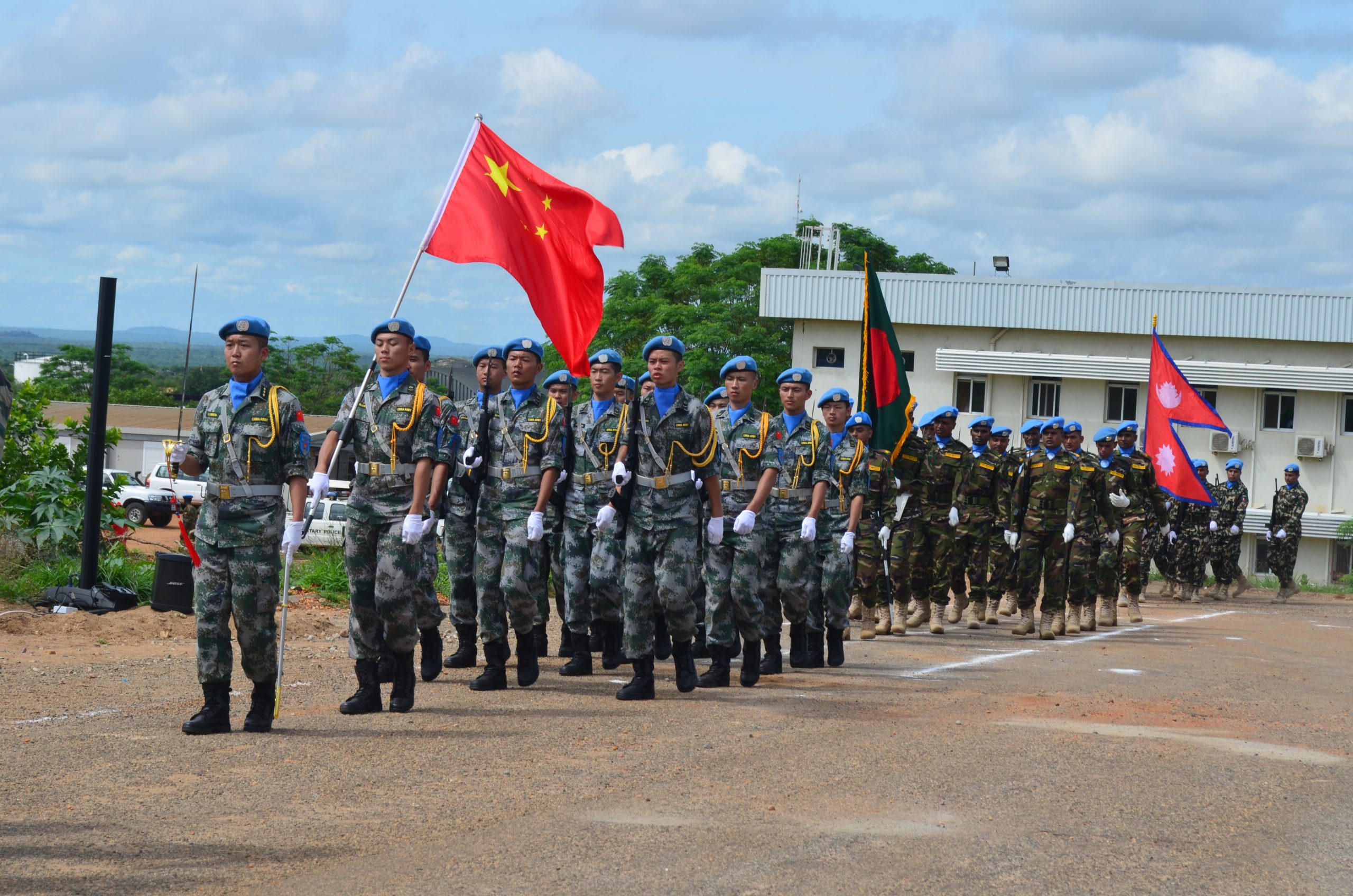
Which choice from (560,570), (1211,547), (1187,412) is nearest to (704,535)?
(560,570)

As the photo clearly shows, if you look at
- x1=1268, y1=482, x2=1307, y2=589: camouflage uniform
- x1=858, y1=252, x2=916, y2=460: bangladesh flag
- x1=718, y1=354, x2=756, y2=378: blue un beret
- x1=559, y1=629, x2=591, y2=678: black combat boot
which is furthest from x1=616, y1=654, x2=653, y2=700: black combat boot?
x1=1268, y1=482, x2=1307, y2=589: camouflage uniform

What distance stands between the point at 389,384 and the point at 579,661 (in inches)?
108

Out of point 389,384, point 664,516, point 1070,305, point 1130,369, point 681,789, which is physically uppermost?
point 1070,305

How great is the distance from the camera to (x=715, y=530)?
9.17 meters

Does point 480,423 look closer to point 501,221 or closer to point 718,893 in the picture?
point 501,221

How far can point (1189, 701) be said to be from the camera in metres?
9.77

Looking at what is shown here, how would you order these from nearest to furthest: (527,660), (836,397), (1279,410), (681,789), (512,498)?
(681,789) < (512,498) < (527,660) < (836,397) < (1279,410)

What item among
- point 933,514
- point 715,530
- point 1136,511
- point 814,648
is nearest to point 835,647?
point 814,648

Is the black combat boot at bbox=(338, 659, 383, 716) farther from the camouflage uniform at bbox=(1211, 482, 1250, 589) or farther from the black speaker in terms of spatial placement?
the camouflage uniform at bbox=(1211, 482, 1250, 589)

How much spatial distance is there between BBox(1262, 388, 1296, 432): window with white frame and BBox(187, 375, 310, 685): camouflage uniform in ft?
118

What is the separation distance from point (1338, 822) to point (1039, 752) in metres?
1.59

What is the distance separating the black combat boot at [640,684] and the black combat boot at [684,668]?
15.5 inches

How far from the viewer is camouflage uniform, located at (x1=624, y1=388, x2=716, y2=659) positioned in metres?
8.87

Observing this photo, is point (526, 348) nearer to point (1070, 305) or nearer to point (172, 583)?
point (172, 583)
